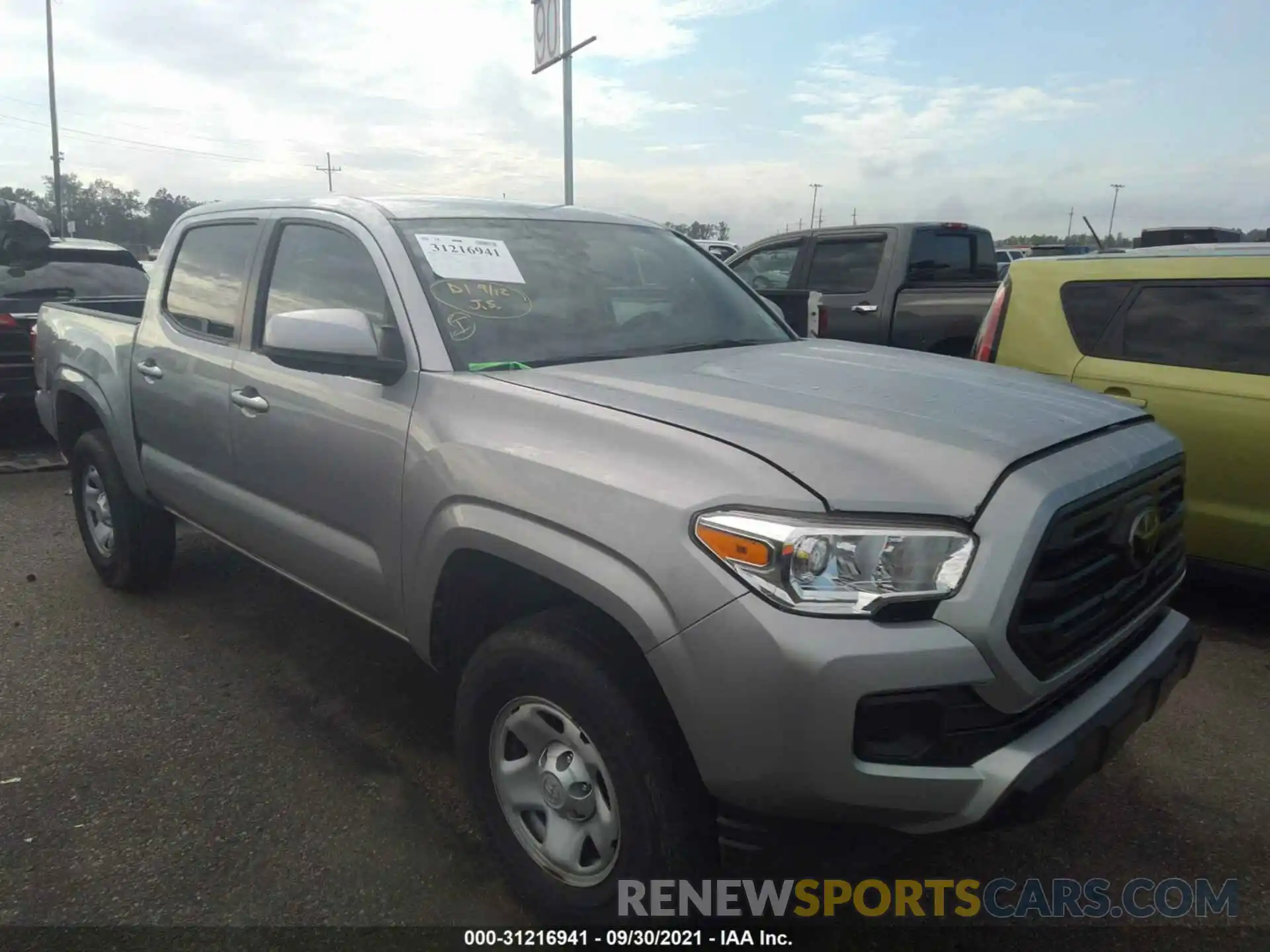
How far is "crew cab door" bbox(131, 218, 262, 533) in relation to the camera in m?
3.48

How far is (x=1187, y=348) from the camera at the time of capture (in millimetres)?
4176

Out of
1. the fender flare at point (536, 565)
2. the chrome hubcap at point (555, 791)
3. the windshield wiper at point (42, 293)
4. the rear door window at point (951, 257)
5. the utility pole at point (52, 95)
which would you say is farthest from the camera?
the utility pole at point (52, 95)

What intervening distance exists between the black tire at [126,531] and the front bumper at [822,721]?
3450mm

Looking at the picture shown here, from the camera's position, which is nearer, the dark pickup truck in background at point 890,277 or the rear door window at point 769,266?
the dark pickup truck in background at point 890,277

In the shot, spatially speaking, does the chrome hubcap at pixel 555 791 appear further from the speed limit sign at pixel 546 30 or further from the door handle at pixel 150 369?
the speed limit sign at pixel 546 30

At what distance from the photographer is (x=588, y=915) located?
2164 mm

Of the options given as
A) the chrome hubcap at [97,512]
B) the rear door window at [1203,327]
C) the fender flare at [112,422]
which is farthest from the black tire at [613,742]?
the rear door window at [1203,327]

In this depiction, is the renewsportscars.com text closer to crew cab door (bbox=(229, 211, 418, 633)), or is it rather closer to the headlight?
the headlight

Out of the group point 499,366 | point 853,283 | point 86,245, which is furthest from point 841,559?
point 86,245

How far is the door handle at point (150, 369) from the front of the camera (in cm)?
385

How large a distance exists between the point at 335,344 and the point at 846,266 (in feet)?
22.0

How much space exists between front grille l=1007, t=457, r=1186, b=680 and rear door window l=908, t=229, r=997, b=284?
613 centimetres

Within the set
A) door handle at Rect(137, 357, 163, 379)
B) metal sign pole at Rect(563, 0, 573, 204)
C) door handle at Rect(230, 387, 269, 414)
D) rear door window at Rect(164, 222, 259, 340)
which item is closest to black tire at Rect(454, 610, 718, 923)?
door handle at Rect(230, 387, 269, 414)

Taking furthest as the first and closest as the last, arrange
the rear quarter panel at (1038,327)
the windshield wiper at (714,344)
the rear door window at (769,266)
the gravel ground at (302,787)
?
the rear door window at (769,266)
the rear quarter panel at (1038,327)
the windshield wiper at (714,344)
the gravel ground at (302,787)
